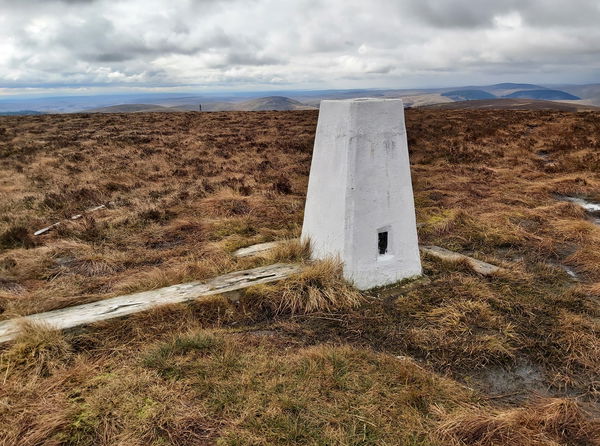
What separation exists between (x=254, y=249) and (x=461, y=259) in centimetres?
336

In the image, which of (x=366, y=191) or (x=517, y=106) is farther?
(x=517, y=106)

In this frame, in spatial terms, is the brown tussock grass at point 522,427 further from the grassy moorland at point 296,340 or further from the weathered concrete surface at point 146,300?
the weathered concrete surface at point 146,300

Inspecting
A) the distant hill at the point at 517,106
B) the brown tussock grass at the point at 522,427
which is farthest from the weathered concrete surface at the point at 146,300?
the distant hill at the point at 517,106

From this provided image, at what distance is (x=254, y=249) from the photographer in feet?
22.6

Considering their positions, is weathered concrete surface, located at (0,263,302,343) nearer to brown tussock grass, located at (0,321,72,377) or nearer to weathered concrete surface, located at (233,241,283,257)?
brown tussock grass, located at (0,321,72,377)

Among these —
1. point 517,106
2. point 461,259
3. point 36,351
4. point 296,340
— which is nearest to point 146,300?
point 36,351

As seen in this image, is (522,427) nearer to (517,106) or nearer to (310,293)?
(310,293)

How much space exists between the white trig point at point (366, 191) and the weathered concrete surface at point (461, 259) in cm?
107

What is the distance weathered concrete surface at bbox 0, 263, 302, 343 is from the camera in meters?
4.21

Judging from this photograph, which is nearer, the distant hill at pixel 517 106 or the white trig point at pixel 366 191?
the white trig point at pixel 366 191

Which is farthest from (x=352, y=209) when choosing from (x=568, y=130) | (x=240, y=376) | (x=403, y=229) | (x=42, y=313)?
(x=568, y=130)

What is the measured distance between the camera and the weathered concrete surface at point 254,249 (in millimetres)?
6559

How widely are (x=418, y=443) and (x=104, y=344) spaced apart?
10.1 ft

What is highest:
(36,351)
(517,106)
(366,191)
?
(517,106)
